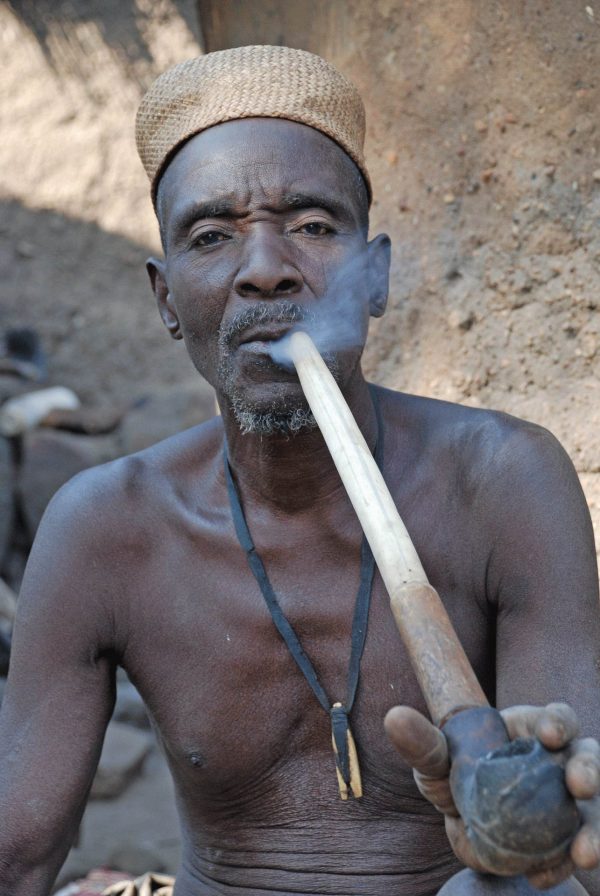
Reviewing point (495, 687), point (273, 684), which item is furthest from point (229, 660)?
point (495, 687)

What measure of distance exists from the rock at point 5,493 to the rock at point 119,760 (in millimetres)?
1684

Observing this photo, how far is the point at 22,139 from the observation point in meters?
Answer: 7.91

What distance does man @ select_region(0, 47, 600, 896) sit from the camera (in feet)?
7.64

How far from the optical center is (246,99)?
2467 mm

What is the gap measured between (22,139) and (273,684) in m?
6.19

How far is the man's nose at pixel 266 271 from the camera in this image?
7.50 feet

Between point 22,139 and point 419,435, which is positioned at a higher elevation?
point 419,435

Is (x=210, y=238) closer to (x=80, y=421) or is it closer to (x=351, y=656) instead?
(x=351, y=656)

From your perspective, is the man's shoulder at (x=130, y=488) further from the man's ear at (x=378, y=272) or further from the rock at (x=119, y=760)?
the rock at (x=119, y=760)

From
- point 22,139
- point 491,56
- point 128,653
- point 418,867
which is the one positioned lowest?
point 22,139

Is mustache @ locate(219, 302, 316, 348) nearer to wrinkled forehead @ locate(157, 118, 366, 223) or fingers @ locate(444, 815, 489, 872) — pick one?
wrinkled forehead @ locate(157, 118, 366, 223)

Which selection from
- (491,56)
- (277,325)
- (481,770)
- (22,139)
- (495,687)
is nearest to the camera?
(481,770)

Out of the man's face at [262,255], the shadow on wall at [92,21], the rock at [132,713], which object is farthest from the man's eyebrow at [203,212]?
the shadow on wall at [92,21]

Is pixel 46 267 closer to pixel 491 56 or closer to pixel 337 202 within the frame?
pixel 491 56
